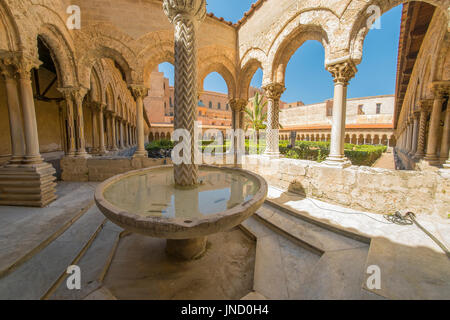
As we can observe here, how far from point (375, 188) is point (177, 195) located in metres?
3.84

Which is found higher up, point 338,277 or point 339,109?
point 339,109

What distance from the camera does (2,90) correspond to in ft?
21.2

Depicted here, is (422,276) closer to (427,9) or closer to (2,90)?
(427,9)

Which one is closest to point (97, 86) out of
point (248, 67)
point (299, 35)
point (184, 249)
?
point (248, 67)

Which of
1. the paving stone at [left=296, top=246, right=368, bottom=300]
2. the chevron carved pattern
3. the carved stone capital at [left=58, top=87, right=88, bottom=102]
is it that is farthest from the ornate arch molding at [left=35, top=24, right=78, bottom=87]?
the paving stone at [left=296, top=246, right=368, bottom=300]

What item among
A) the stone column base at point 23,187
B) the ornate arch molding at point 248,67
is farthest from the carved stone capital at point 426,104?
the stone column base at point 23,187

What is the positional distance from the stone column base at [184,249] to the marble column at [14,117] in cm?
474

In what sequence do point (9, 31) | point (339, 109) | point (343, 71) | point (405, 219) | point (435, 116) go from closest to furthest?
point (405, 219) → point (9, 31) → point (343, 71) → point (339, 109) → point (435, 116)

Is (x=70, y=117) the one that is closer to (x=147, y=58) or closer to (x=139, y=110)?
(x=139, y=110)

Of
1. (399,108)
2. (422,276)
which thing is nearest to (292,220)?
(422,276)

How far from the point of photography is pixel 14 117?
4.36 m

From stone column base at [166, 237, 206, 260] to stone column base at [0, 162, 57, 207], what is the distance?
3.71 m

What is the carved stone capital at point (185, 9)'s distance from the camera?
8.12 ft

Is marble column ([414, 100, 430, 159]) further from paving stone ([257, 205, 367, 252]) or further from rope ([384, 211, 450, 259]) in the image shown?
paving stone ([257, 205, 367, 252])
